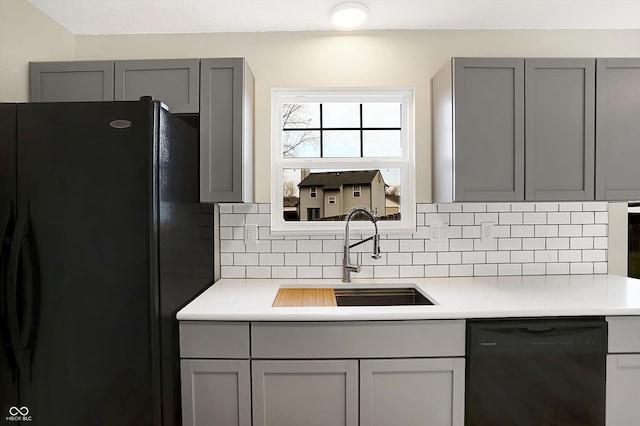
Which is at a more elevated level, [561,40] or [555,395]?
[561,40]

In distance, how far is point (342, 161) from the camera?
244 cm

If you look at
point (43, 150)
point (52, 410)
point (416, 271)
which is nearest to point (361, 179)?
point (416, 271)

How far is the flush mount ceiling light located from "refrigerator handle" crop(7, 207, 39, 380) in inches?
68.1

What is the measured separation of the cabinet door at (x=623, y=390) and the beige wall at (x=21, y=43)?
3.11m

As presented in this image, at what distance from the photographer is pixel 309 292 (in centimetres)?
222

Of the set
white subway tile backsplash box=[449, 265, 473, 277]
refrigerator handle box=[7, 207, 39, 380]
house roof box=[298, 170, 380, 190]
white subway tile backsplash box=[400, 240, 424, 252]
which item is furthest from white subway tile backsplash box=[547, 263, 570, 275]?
refrigerator handle box=[7, 207, 39, 380]

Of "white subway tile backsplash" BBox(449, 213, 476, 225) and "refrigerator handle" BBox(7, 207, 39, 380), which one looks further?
"white subway tile backsplash" BBox(449, 213, 476, 225)

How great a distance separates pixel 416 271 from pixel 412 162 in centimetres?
67

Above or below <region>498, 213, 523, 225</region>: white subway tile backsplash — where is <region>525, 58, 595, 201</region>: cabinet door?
above

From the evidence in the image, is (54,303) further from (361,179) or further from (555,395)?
(555,395)

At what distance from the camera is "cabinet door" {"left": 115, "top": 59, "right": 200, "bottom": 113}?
206 cm

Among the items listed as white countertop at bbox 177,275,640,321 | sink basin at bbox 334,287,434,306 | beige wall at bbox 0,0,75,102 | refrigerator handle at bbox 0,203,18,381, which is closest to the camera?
refrigerator handle at bbox 0,203,18,381

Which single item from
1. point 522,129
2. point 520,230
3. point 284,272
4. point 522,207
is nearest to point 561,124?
point 522,129

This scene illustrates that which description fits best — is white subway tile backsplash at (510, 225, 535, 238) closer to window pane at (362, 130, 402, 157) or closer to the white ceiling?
window pane at (362, 130, 402, 157)
